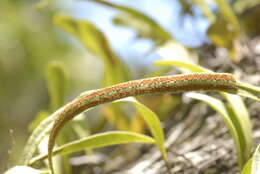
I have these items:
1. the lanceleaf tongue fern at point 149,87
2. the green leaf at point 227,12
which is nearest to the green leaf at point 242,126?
the lanceleaf tongue fern at point 149,87

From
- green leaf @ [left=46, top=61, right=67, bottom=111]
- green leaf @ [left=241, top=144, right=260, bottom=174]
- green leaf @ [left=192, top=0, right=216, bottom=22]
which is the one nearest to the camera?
green leaf @ [left=241, top=144, right=260, bottom=174]

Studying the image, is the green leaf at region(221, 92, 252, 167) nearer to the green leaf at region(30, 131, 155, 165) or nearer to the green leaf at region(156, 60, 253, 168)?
the green leaf at region(156, 60, 253, 168)

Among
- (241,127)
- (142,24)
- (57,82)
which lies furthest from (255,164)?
(142,24)

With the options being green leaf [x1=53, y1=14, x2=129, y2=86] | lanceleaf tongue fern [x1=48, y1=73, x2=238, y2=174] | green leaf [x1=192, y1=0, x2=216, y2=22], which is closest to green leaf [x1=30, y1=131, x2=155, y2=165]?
lanceleaf tongue fern [x1=48, y1=73, x2=238, y2=174]

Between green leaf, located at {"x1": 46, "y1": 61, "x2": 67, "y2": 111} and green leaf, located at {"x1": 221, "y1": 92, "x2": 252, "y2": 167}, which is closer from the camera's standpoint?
green leaf, located at {"x1": 221, "y1": 92, "x2": 252, "y2": 167}

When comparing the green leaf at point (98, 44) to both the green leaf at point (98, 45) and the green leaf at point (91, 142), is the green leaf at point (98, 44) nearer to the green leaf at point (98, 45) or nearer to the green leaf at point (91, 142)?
the green leaf at point (98, 45)

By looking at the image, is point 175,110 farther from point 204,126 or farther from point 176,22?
point 176,22

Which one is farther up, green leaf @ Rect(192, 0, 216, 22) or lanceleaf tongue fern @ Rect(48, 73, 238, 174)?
green leaf @ Rect(192, 0, 216, 22)
